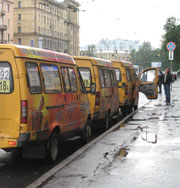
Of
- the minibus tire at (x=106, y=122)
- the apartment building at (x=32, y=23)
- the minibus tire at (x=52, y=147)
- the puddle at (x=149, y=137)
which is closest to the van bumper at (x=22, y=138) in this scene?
the minibus tire at (x=52, y=147)

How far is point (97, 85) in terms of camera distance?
1260 centimetres

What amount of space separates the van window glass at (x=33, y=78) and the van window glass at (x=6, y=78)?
284mm

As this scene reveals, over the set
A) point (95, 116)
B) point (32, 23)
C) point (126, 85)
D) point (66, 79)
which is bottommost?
point (95, 116)

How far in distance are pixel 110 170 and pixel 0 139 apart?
180cm

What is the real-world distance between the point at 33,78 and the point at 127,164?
2.14 metres

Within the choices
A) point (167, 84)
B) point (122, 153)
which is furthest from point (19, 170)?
point (167, 84)

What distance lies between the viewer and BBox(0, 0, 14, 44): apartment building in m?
80.8

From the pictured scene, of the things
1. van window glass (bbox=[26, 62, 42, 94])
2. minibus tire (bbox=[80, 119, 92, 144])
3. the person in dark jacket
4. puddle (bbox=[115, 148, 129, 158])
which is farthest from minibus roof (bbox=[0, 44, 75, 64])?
the person in dark jacket

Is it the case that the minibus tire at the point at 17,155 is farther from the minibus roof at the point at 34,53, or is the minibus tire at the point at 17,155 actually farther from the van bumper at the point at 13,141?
the minibus roof at the point at 34,53

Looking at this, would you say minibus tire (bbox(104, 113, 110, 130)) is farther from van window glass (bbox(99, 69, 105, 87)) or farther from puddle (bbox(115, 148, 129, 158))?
puddle (bbox(115, 148, 129, 158))

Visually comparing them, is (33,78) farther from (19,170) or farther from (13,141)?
(19,170)

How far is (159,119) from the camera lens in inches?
647

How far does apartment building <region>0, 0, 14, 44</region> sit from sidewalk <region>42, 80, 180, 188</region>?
7121 cm

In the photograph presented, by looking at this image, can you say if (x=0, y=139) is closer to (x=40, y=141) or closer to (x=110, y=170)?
(x=40, y=141)
